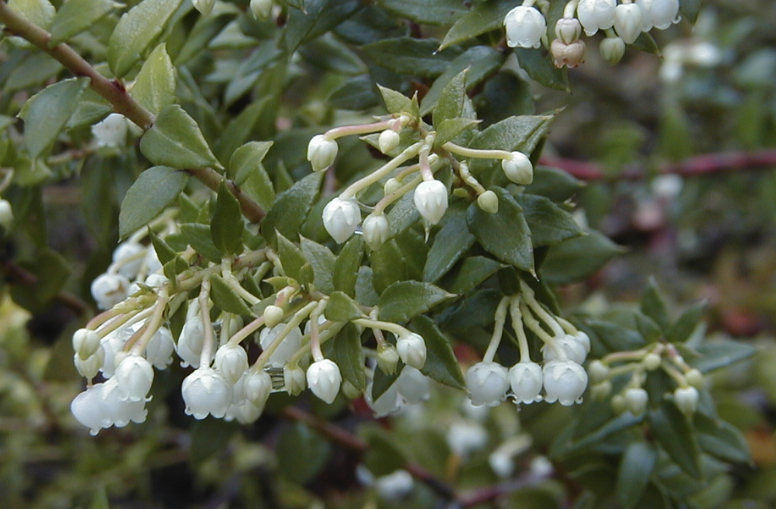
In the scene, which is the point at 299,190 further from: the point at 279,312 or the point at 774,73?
the point at 774,73

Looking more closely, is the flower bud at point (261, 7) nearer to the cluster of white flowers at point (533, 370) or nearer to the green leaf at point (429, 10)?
the green leaf at point (429, 10)

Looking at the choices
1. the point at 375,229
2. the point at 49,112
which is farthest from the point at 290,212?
the point at 49,112

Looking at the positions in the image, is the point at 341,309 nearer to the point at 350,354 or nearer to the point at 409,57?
the point at 350,354

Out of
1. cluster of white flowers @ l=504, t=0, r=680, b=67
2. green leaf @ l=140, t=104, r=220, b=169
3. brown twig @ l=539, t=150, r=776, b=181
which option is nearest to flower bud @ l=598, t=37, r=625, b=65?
cluster of white flowers @ l=504, t=0, r=680, b=67

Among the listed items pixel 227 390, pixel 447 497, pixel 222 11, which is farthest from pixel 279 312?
pixel 447 497

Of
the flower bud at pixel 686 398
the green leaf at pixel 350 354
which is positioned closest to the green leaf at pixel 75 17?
the green leaf at pixel 350 354
